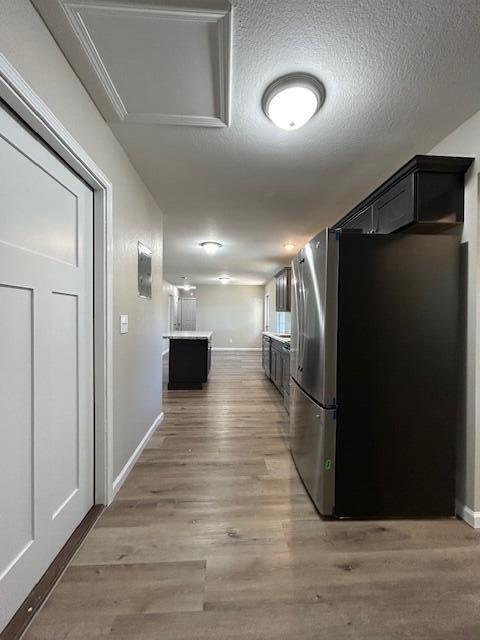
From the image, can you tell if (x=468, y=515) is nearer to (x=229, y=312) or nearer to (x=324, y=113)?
(x=324, y=113)

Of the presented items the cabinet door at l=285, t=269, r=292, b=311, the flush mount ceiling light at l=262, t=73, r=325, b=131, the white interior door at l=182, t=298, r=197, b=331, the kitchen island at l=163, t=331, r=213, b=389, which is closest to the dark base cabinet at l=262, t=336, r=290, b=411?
the cabinet door at l=285, t=269, r=292, b=311

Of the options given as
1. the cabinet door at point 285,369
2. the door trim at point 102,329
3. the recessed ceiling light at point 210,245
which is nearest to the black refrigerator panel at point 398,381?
the door trim at point 102,329

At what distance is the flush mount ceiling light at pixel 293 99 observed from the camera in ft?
4.49

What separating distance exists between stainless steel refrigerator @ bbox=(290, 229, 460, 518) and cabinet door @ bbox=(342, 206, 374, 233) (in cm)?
50

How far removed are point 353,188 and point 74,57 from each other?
2.21m

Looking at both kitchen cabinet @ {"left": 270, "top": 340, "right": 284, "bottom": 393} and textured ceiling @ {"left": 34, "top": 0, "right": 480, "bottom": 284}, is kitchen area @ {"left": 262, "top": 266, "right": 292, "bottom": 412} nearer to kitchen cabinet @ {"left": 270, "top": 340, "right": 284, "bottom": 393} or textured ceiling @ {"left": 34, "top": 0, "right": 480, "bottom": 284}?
kitchen cabinet @ {"left": 270, "top": 340, "right": 284, "bottom": 393}

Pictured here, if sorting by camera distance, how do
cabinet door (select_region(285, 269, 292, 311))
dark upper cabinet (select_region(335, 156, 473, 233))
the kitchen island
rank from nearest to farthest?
dark upper cabinet (select_region(335, 156, 473, 233)), the kitchen island, cabinet door (select_region(285, 269, 292, 311))

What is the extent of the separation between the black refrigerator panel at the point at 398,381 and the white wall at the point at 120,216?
5.03 feet

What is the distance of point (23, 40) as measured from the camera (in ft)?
3.40

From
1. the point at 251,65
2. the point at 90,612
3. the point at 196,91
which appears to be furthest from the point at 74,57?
the point at 90,612

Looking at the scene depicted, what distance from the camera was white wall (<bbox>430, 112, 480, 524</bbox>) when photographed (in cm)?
168

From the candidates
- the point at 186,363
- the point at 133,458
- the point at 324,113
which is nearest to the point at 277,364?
the point at 186,363

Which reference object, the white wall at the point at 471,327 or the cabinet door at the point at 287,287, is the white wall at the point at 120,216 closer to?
the white wall at the point at 471,327

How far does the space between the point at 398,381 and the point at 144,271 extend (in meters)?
2.21
